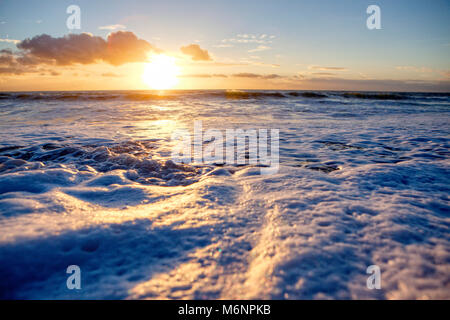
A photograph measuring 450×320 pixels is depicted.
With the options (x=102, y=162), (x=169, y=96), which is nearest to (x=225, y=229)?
(x=102, y=162)

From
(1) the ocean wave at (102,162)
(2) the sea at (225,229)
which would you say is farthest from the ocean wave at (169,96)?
(2) the sea at (225,229)

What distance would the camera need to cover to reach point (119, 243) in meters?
1.93

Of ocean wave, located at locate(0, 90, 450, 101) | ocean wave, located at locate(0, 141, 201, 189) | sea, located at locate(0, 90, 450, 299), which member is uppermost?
ocean wave, located at locate(0, 90, 450, 101)

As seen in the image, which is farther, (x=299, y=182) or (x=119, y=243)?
(x=299, y=182)

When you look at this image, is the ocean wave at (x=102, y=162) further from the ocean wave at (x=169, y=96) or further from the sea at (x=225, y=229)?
the ocean wave at (x=169, y=96)

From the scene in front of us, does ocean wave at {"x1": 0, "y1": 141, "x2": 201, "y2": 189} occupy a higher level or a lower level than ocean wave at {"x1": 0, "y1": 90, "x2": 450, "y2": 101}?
lower

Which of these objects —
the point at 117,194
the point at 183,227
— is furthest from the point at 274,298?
the point at 117,194

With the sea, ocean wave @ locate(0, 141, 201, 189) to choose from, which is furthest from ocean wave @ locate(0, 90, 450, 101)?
the sea

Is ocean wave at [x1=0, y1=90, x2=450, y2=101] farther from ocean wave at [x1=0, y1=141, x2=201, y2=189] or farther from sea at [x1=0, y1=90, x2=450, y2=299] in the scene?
sea at [x1=0, y1=90, x2=450, y2=299]

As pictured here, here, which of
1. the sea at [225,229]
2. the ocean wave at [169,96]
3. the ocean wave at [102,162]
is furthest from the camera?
the ocean wave at [169,96]

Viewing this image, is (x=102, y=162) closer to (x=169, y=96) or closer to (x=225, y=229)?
(x=225, y=229)

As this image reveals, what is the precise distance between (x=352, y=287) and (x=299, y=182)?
1706 millimetres

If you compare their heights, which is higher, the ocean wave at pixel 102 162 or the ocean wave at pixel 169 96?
the ocean wave at pixel 169 96
